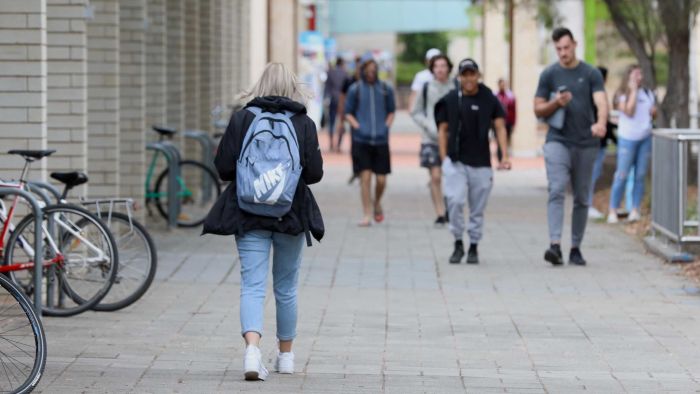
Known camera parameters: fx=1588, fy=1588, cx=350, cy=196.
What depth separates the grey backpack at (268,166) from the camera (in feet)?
24.3

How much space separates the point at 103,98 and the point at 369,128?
3417mm

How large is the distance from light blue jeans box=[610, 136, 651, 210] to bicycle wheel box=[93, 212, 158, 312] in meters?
7.50

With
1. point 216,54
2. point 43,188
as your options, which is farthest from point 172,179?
point 216,54

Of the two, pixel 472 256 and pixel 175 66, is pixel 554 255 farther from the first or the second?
pixel 175 66

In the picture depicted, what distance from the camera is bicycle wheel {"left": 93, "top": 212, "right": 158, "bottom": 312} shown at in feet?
32.5

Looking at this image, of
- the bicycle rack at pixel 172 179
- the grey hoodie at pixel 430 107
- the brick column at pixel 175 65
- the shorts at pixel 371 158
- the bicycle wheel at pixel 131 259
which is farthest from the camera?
the brick column at pixel 175 65

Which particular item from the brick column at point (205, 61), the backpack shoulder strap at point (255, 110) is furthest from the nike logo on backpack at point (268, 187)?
the brick column at point (205, 61)

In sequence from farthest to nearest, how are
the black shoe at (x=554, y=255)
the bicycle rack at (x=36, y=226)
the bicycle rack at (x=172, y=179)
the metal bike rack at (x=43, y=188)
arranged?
the bicycle rack at (x=172, y=179)
the black shoe at (x=554, y=255)
the metal bike rack at (x=43, y=188)
the bicycle rack at (x=36, y=226)

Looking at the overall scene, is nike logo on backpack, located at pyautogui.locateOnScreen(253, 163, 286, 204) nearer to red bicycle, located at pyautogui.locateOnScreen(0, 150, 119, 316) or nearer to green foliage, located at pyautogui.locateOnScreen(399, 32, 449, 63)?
red bicycle, located at pyautogui.locateOnScreen(0, 150, 119, 316)

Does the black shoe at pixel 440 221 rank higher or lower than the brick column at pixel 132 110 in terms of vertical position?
lower

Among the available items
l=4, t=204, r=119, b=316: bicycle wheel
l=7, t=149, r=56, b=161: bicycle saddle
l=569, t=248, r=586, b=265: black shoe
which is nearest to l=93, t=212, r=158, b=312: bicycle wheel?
l=4, t=204, r=119, b=316: bicycle wheel

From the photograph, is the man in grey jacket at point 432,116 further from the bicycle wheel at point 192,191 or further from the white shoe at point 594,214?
the bicycle wheel at point 192,191

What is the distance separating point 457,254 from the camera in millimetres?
13031

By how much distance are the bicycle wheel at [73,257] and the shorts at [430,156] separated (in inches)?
284
